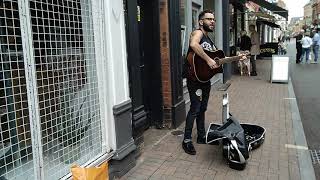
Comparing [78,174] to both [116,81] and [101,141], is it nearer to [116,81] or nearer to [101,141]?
[101,141]

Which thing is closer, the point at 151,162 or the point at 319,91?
the point at 151,162

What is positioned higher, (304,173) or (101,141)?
(101,141)

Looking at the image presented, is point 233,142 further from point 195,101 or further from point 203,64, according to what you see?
point 203,64

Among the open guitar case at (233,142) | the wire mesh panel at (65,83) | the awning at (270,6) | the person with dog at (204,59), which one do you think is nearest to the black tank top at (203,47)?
the person with dog at (204,59)

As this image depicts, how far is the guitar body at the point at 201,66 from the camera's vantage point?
4457mm

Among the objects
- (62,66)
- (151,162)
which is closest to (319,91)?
(151,162)

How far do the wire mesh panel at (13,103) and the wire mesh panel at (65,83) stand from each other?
159mm

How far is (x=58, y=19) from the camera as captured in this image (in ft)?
10.7

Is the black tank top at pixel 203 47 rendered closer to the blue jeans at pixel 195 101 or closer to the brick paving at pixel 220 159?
the blue jeans at pixel 195 101

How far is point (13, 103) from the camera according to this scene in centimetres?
288

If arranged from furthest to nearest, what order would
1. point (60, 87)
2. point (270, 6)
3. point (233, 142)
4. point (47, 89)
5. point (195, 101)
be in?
point (270, 6), point (195, 101), point (233, 142), point (60, 87), point (47, 89)

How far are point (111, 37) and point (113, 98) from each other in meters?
0.67

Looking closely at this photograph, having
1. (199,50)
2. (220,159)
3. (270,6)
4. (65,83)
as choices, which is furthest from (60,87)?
(270,6)

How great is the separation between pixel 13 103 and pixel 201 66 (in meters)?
2.40
